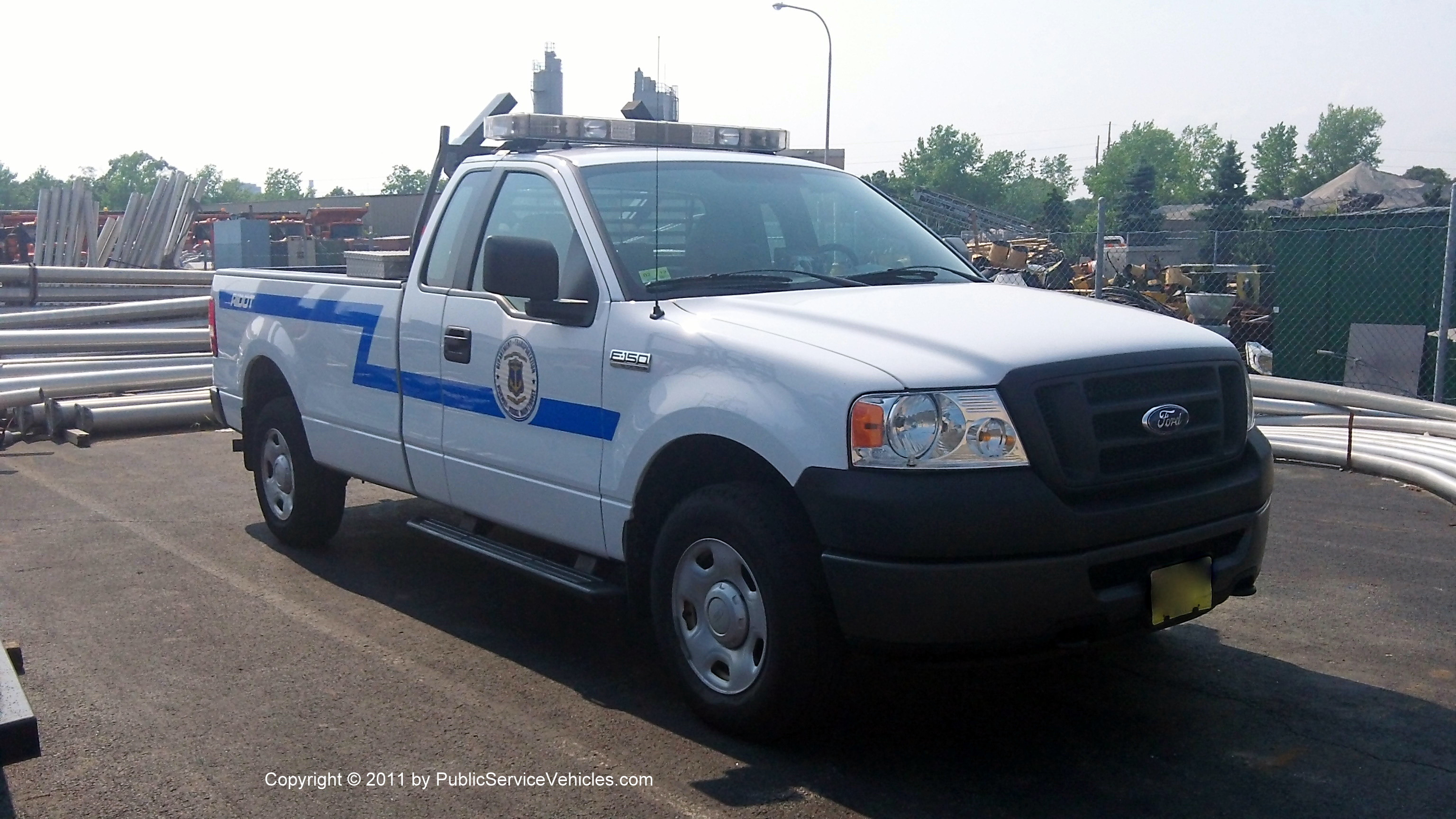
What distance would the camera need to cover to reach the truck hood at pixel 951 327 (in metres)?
3.74

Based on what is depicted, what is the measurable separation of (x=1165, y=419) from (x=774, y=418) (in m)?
1.21

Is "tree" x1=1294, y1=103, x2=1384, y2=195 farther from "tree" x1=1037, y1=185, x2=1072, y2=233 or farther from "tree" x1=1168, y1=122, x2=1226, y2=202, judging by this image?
"tree" x1=1037, y1=185, x2=1072, y2=233

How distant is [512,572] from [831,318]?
114 inches

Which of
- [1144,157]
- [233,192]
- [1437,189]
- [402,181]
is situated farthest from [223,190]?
[1437,189]

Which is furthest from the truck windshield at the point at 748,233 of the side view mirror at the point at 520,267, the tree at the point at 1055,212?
the tree at the point at 1055,212

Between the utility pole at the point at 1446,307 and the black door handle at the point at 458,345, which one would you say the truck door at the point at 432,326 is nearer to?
the black door handle at the point at 458,345

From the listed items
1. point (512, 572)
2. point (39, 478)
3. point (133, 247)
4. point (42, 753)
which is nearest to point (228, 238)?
point (133, 247)

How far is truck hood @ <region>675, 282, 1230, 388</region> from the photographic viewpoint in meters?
3.74

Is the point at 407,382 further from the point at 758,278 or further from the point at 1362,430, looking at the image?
the point at 1362,430

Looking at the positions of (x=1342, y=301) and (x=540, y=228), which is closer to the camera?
(x=540, y=228)

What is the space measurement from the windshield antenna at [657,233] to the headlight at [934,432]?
1064 mm

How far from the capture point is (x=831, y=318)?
165 inches

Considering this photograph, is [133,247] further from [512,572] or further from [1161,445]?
[1161,445]

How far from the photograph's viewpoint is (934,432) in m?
3.62
